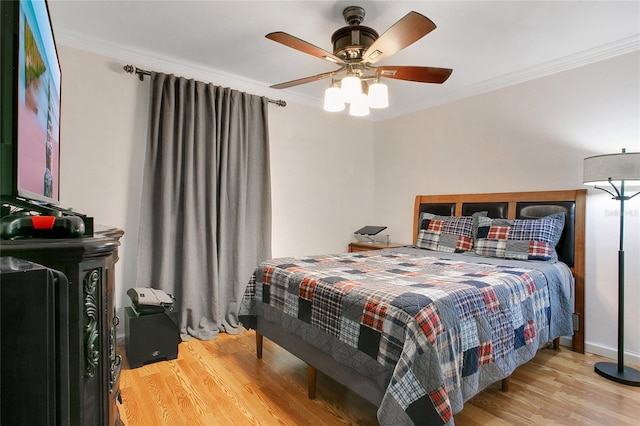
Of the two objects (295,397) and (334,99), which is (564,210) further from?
(295,397)

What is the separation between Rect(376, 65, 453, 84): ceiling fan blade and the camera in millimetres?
2186

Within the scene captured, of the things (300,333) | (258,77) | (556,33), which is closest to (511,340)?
(300,333)

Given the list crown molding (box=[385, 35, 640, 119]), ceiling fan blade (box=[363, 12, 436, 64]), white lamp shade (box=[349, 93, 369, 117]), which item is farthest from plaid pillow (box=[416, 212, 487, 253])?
ceiling fan blade (box=[363, 12, 436, 64])

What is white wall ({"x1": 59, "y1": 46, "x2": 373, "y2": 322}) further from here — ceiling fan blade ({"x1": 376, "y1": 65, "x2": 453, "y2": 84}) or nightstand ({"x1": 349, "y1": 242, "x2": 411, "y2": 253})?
ceiling fan blade ({"x1": 376, "y1": 65, "x2": 453, "y2": 84})

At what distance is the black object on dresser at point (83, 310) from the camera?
26.8 inches

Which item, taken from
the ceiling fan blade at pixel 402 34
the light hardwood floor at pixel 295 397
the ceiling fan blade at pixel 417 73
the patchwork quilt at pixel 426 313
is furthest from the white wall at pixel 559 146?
the ceiling fan blade at pixel 402 34

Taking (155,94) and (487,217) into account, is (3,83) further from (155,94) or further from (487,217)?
(487,217)

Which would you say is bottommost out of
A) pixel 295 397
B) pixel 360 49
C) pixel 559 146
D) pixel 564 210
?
pixel 295 397

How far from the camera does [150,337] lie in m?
2.45

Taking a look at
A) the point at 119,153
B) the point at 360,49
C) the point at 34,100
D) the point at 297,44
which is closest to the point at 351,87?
the point at 360,49

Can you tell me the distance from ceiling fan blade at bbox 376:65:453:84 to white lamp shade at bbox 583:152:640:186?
1251 mm

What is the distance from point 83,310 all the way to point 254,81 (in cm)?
316

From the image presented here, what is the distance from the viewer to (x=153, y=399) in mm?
1992

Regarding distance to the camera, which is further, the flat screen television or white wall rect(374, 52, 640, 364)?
white wall rect(374, 52, 640, 364)
